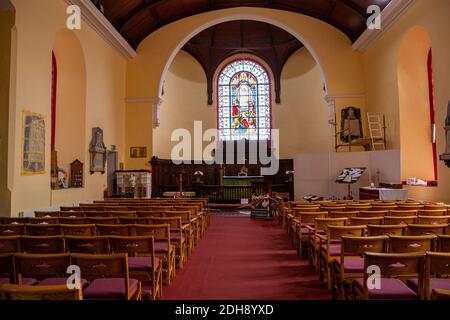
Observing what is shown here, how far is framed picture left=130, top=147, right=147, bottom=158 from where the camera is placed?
13367 millimetres

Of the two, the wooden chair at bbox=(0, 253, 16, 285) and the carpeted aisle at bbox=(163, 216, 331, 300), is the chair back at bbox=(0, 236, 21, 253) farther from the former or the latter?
the carpeted aisle at bbox=(163, 216, 331, 300)

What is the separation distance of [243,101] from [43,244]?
1526cm

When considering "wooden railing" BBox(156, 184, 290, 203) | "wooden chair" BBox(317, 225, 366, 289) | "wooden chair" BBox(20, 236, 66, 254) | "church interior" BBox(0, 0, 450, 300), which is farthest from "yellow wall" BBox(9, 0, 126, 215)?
"wooden chair" BBox(317, 225, 366, 289)

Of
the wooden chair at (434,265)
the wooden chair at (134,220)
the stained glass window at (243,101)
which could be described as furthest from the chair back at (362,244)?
the stained glass window at (243,101)

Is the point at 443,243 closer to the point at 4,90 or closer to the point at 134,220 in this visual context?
the point at 134,220

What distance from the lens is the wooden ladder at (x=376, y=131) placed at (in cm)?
1157

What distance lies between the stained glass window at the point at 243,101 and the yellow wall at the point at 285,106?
56cm

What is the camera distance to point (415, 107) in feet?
33.9

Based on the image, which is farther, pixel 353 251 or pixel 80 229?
pixel 80 229

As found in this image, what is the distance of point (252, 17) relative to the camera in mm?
13594

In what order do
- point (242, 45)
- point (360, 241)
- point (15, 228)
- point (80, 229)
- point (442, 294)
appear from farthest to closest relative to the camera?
point (242, 45), point (15, 228), point (80, 229), point (360, 241), point (442, 294)

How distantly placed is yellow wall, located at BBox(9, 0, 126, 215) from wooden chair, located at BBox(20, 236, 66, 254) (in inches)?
150

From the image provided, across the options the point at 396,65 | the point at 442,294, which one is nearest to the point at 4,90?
the point at 442,294
